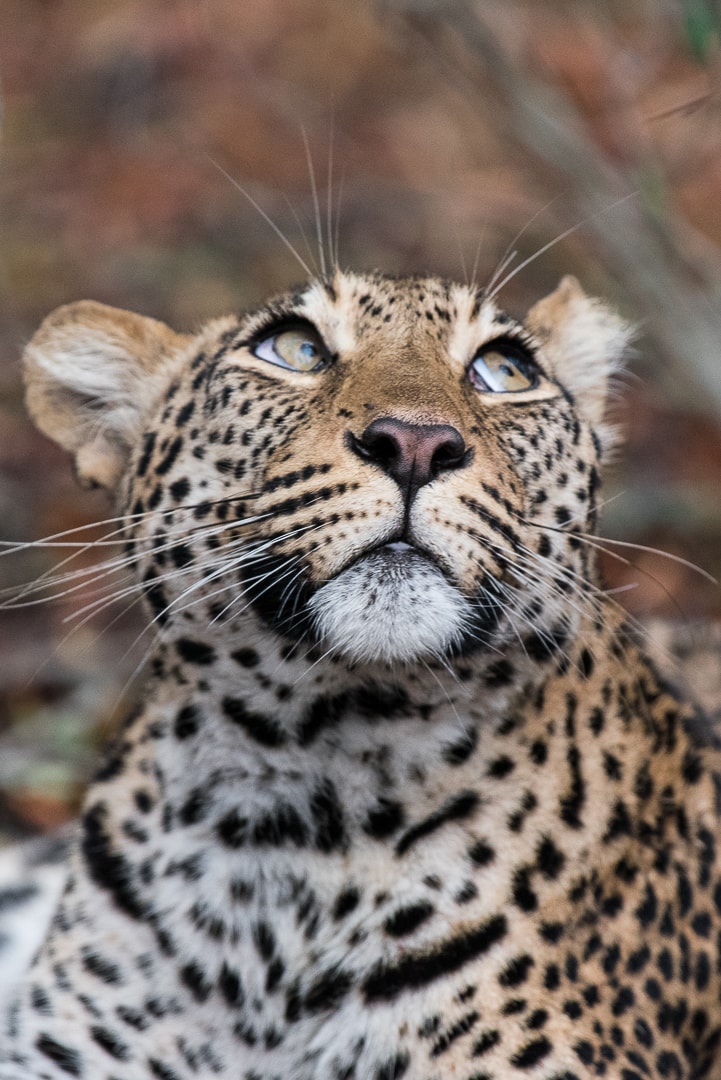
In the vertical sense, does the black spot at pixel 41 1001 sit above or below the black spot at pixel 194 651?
below

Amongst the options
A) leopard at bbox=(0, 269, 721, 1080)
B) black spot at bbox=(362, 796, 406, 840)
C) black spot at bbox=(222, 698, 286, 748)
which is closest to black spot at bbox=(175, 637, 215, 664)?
leopard at bbox=(0, 269, 721, 1080)

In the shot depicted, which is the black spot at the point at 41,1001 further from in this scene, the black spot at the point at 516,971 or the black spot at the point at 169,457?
the black spot at the point at 169,457

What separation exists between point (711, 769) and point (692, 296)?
206 centimetres

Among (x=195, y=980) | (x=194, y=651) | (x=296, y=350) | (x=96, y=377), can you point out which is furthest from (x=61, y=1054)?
(x=296, y=350)

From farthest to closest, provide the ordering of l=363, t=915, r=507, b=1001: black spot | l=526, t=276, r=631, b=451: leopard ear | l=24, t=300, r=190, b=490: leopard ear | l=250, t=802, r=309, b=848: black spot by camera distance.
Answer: l=526, t=276, r=631, b=451: leopard ear, l=24, t=300, r=190, b=490: leopard ear, l=250, t=802, r=309, b=848: black spot, l=363, t=915, r=507, b=1001: black spot

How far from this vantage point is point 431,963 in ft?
13.2

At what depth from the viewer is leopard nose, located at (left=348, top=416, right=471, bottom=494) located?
3523 mm

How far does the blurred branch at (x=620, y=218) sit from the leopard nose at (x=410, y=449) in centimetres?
211

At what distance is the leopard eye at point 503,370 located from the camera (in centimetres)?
430

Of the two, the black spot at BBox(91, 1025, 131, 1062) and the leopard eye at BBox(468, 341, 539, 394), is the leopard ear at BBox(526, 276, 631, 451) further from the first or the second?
the black spot at BBox(91, 1025, 131, 1062)

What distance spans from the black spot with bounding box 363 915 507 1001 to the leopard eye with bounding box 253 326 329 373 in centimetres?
156

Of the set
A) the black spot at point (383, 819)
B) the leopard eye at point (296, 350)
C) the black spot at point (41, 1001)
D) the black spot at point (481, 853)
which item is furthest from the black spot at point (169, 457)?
the black spot at point (41, 1001)

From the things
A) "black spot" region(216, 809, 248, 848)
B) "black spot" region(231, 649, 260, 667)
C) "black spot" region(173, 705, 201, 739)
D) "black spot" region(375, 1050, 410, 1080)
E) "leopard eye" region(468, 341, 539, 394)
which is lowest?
"black spot" region(375, 1050, 410, 1080)

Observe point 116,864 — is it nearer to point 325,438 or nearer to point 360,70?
point 325,438
